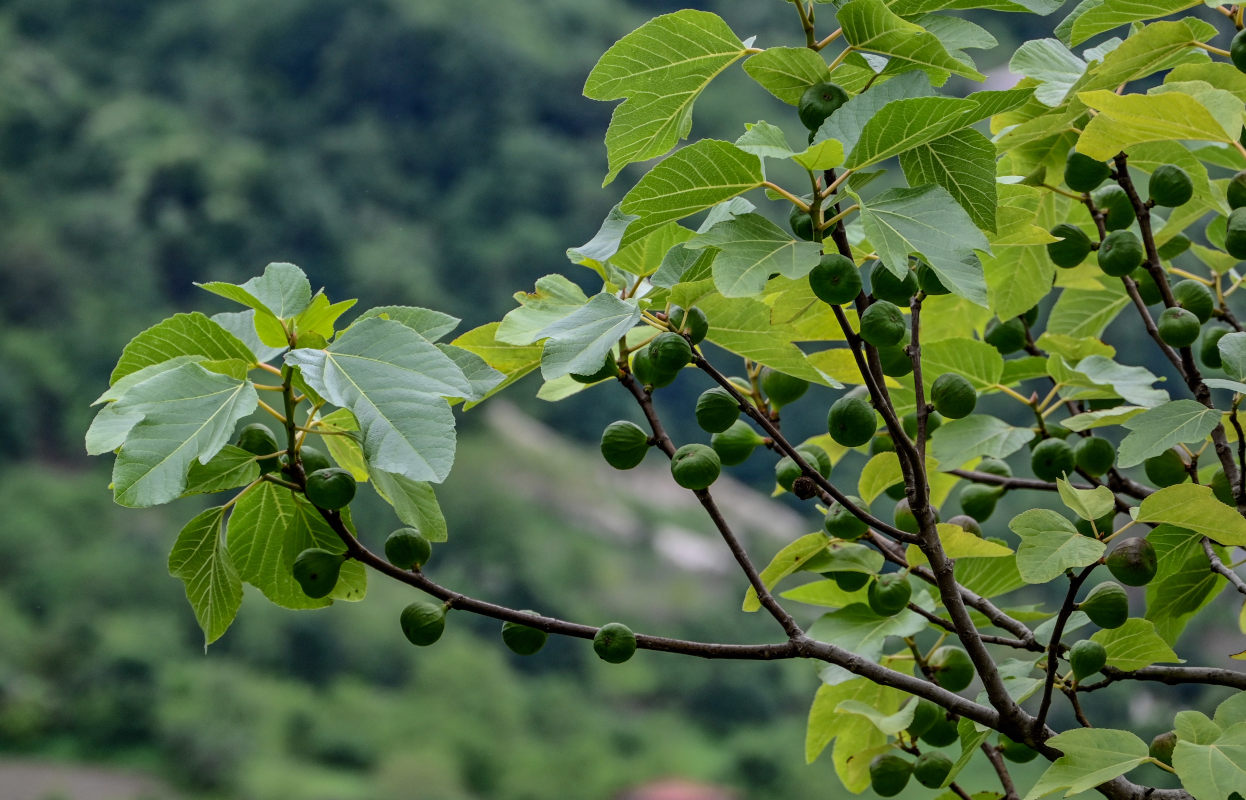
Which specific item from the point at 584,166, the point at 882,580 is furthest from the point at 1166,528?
the point at 584,166

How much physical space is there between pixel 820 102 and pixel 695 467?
0.19m

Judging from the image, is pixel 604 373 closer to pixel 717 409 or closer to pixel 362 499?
pixel 717 409

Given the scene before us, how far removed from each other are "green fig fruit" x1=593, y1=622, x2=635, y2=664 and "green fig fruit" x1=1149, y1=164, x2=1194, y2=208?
41 centimetres

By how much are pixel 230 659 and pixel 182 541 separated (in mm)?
14046

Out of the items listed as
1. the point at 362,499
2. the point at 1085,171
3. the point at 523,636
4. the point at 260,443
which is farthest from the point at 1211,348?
the point at 362,499

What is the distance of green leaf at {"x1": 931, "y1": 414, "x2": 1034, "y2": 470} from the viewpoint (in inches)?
28.2

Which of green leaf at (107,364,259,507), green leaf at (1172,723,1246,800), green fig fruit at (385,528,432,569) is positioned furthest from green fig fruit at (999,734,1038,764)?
green leaf at (107,364,259,507)

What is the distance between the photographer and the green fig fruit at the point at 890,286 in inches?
22.9

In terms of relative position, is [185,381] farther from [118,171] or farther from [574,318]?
[118,171]

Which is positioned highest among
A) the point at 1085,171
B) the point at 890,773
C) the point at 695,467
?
the point at 1085,171

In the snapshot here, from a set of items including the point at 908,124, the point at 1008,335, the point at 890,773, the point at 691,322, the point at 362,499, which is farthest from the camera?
the point at 362,499

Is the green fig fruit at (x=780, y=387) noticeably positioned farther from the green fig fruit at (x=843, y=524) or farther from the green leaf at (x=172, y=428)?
the green leaf at (x=172, y=428)

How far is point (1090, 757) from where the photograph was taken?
21.5 inches

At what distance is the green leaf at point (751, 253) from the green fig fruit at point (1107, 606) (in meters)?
0.25
